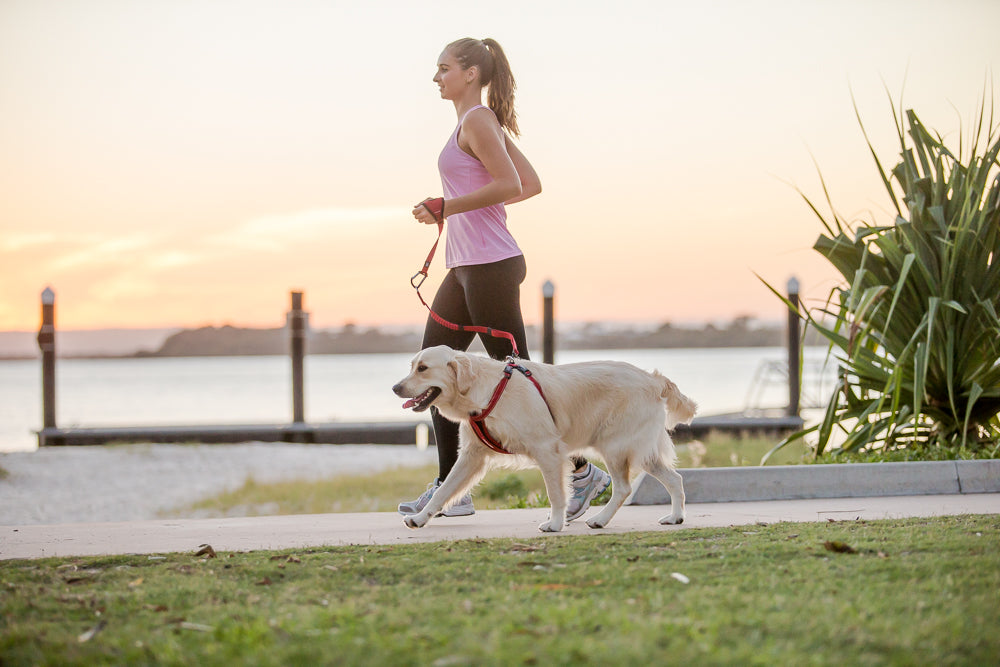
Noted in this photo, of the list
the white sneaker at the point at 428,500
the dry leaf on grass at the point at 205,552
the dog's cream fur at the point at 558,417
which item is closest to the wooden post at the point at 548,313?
the white sneaker at the point at 428,500

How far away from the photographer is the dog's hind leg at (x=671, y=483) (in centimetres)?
470

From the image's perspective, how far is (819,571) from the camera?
319cm

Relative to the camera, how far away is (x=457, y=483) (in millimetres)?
4609

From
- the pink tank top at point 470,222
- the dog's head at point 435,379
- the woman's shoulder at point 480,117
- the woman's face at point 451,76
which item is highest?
the woman's face at point 451,76

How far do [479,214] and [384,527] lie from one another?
1645mm

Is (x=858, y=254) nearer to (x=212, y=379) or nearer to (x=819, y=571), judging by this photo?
(x=819, y=571)

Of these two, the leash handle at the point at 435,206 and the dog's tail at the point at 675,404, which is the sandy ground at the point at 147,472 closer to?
the leash handle at the point at 435,206

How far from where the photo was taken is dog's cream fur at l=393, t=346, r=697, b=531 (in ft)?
14.6

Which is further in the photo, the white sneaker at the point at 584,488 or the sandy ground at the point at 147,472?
the sandy ground at the point at 147,472

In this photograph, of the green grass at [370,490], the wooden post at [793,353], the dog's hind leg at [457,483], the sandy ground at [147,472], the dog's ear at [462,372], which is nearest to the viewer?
the dog's ear at [462,372]

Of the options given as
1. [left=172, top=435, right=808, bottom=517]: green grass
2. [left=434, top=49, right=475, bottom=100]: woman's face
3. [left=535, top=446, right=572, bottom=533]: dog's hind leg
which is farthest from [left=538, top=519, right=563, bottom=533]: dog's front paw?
[left=172, top=435, right=808, bottom=517]: green grass

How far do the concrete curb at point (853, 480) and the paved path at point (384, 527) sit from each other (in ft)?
0.37

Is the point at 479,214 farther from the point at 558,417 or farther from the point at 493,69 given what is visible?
the point at 558,417

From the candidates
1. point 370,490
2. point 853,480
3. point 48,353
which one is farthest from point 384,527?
point 48,353
